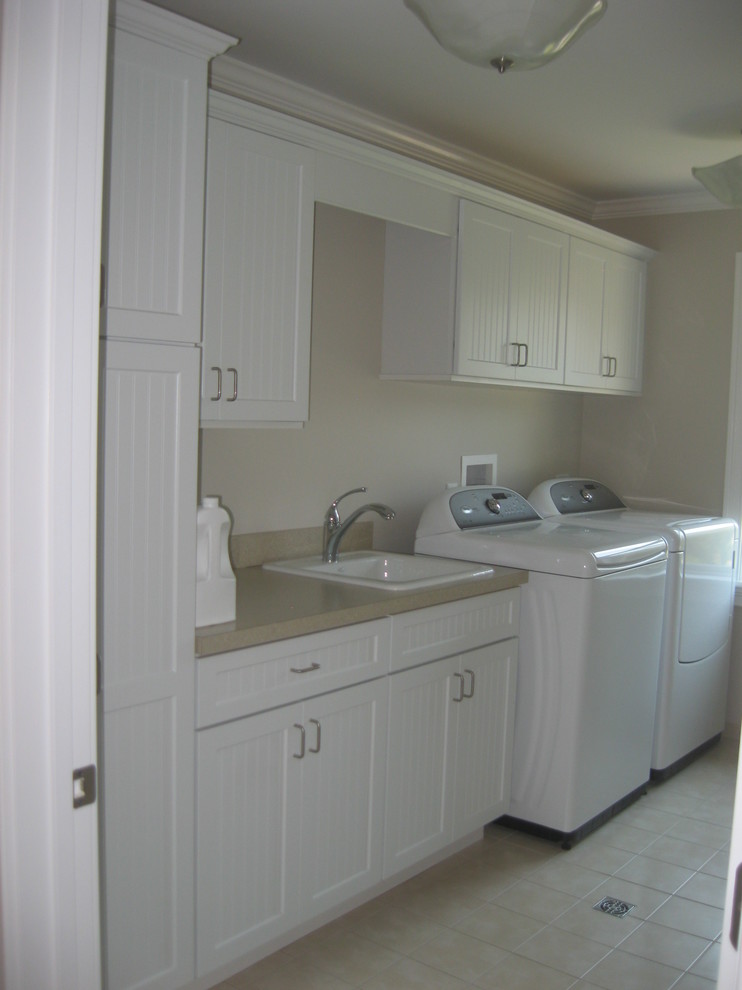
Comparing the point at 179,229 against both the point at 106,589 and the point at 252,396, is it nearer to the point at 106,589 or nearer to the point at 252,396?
the point at 252,396

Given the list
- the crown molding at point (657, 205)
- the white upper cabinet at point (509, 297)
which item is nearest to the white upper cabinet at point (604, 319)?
the white upper cabinet at point (509, 297)

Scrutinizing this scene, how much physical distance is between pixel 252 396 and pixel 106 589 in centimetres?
75

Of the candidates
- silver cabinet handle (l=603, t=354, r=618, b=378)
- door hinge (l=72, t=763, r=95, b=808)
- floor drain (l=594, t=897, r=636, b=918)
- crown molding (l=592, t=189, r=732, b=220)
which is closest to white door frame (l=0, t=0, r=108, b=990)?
door hinge (l=72, t=763, r=95, b=808)

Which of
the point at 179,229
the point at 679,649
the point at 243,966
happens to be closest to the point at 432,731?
the point at 243,966

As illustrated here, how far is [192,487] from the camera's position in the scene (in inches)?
81.4

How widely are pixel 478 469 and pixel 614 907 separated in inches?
73.3

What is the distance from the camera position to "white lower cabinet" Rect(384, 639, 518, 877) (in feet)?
8.90

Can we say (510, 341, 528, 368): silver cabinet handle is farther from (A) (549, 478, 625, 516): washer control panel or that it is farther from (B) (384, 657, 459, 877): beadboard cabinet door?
(B) (384, 657, 459, 877): beadboard cabinet door

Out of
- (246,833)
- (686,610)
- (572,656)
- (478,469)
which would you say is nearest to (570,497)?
(478,469)

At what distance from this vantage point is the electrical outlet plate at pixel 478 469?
400cm

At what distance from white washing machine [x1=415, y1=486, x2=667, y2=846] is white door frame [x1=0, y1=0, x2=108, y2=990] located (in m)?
2.15

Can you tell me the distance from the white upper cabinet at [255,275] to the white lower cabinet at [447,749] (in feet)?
2.87

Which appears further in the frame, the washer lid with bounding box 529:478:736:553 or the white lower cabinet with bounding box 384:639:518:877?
the washer lid with bounding box 529:478:736:553

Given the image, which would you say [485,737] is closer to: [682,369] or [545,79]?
[545,79]
